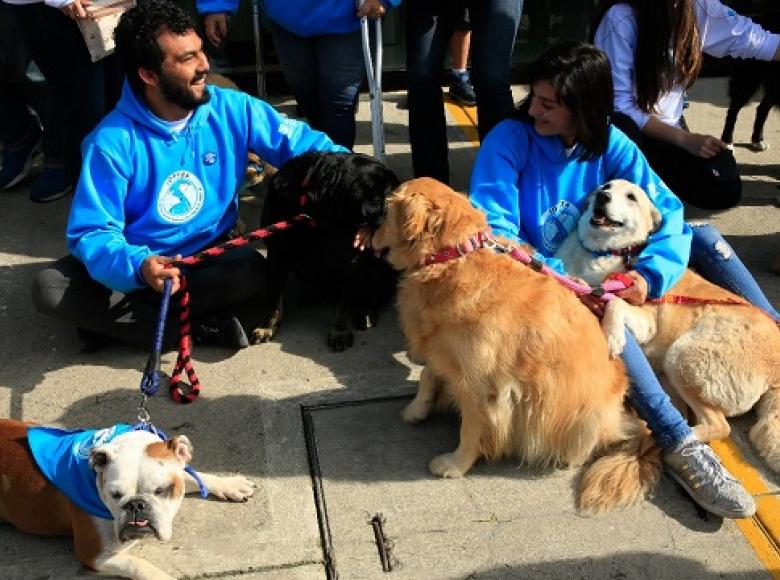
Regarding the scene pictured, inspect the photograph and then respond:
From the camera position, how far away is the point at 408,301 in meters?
3.02

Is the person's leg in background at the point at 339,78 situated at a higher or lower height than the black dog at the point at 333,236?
higher

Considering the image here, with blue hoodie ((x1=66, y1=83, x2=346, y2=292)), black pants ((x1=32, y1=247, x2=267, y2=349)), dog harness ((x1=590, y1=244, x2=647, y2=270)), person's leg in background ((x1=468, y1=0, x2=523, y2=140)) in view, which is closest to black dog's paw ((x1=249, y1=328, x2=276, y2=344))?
black pants ((x1=32, y1=247, x2=267, y2=349))

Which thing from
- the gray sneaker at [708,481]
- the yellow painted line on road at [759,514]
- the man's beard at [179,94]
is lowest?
the yellow painted line on road at [759,514]

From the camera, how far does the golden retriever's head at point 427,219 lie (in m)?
2.80

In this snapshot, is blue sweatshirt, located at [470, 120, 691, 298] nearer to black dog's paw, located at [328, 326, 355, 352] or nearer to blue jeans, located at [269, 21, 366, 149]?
black dog's paw, located at [328, 326, 355, 352]

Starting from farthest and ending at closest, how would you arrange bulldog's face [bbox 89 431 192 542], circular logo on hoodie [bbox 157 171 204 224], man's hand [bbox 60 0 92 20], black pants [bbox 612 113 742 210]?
black pants [bbox 612 113 742 210]
man's hand [bbox 60 0 92 20]
circular logo on hoodie [bbox 157 171 204 224]
bulldog's face [bbox 89 431 192 542]

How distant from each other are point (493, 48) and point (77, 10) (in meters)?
2.26

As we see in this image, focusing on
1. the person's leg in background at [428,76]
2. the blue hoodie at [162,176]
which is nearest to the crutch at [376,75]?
the person's leg in background at [428,76]

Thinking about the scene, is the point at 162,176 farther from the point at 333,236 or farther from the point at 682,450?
the point at 682,450

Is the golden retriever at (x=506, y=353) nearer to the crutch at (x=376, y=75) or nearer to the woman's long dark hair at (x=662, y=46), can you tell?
the crutch at (x=376, y=75)

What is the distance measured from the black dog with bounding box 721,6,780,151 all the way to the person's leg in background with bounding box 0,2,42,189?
4.90 meters

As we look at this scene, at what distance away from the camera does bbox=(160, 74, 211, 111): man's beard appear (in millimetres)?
3422

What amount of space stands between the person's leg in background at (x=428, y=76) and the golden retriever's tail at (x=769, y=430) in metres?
2.38

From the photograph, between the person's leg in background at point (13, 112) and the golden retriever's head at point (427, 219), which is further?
the person's leg in background at point (13, 112)
